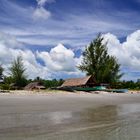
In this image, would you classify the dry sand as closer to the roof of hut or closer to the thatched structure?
the thatched structure

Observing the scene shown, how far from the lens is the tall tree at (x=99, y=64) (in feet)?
194

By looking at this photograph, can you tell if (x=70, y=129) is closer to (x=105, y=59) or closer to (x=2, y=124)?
(x=2, y=124)

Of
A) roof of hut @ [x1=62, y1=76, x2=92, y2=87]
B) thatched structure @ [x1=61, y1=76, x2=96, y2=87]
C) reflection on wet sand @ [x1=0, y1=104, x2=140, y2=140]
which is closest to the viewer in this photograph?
reflection on wet sand @ [x1=0, y1=104, x2=140, y2=140]

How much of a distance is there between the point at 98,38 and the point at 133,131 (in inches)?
2083

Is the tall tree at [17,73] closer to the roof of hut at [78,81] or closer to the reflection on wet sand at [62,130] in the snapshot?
the roof of hut at [78,81]

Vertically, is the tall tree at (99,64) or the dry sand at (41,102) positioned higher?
the tall tree at (99,64)

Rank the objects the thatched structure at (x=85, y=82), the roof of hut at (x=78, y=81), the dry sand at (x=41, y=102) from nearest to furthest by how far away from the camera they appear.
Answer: the dry sand at (x=41, y=102) < the thatched structure at (x=85, y=82) < the roof of hut at (x=78, y=81)

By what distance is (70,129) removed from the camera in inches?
453

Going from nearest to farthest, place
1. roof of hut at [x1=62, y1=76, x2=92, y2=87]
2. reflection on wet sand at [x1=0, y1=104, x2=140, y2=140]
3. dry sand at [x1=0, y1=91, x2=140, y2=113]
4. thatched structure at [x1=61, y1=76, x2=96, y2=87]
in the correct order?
reflection on wet sand at [x1=0, y1=104, x2=140, y2=140], dry sand at [x1=0, y1=91, x2=140, y2=113], thatched structure at [x1=61, y1=76, x2=96, y2=87], roof of hut at [x1=62, y1=76, x2=92, y2=87]

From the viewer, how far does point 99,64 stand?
60281mm

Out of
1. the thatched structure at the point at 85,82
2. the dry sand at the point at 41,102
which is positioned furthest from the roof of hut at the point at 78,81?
the dry sand at the point at 41,102

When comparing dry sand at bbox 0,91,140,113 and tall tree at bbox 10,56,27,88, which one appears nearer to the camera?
dry sand at bbox 0,91,140,113

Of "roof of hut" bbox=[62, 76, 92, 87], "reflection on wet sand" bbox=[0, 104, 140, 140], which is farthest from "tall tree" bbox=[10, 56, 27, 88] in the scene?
"reflection on wet sand" bbox=[0, 104, 140, 140]

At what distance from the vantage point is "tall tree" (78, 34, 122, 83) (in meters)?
59.2
